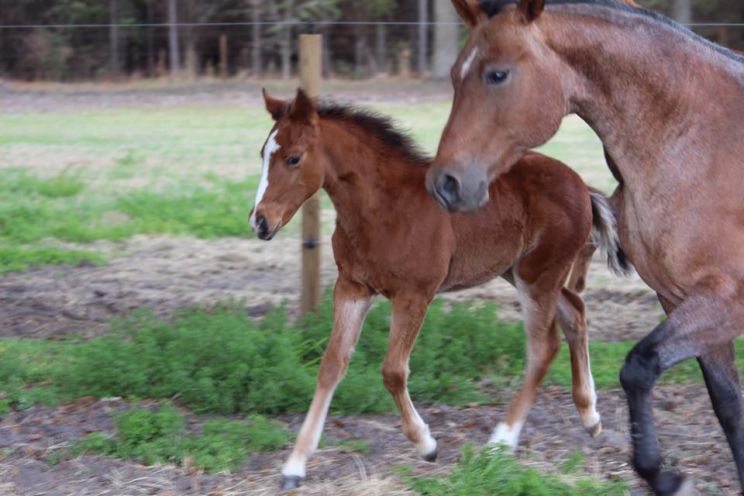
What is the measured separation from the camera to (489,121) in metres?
4.17

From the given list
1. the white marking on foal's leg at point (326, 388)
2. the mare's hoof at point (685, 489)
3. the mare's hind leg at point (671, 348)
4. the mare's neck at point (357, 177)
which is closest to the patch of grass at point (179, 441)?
the white marking on foal's leg at point (326, 388)

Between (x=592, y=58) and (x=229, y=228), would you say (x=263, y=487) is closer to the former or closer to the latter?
(x=592, y=58)

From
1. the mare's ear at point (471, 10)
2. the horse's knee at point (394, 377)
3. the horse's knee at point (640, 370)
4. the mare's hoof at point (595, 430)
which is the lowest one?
the mare's hoof at point (595, 430)

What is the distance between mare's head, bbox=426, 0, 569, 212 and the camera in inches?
163

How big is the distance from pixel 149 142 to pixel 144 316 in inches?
359

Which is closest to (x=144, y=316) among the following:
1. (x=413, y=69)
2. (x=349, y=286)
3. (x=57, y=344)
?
(x=57, y=344)

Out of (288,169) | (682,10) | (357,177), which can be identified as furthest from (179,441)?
(682,10)

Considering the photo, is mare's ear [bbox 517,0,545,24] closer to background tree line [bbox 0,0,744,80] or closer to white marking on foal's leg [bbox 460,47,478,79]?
white marking on foal's leg [bbox 460,47,478,79]

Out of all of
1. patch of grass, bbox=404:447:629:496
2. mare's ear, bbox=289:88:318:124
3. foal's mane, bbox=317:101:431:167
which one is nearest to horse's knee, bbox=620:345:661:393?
patch of grass, bbox=404:447:629:496

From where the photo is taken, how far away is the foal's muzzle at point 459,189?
13.5 feet

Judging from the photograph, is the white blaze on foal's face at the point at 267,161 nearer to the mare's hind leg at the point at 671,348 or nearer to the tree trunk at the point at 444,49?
the mare's hind leg at the point at 671,348

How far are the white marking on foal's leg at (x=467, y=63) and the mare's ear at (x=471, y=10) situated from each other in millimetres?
138

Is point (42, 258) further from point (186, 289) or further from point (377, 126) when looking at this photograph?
point (377, 126)

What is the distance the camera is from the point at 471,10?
4.28 meters
